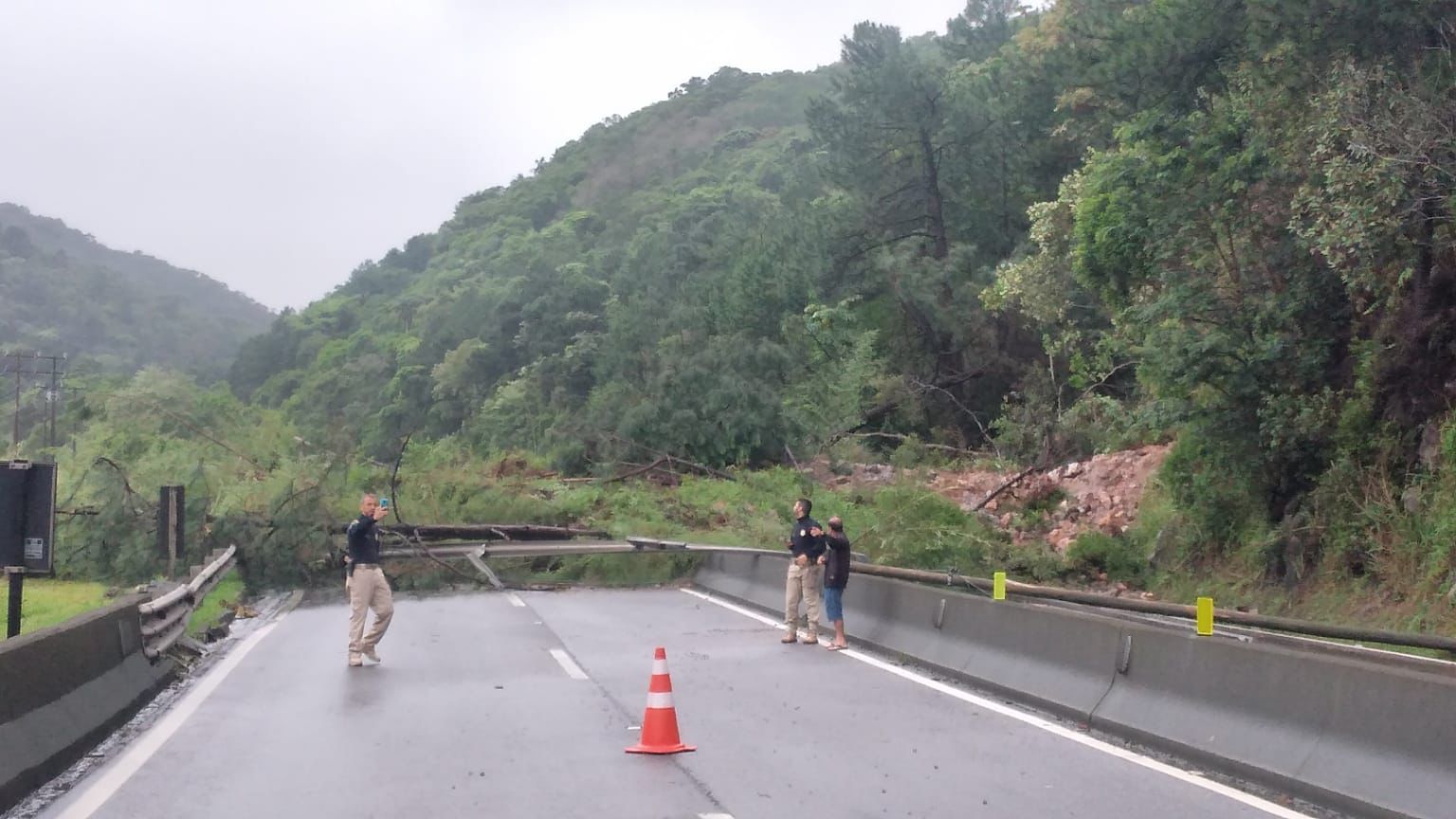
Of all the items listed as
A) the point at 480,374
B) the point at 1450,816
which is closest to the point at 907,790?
the point at 1450,816

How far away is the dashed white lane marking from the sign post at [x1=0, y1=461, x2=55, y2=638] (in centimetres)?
491

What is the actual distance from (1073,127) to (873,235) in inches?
533

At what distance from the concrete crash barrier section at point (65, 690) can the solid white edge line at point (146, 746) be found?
296 millimetres

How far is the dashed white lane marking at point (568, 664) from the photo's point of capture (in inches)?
538

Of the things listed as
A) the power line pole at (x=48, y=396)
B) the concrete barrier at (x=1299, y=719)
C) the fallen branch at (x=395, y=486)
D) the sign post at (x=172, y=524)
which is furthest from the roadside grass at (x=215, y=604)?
the power line pole at (x=48, y=396)

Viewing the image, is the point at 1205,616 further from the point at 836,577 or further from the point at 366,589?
the point at 366,589

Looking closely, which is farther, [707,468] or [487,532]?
[707,468]

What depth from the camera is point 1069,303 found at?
33562 millimetres

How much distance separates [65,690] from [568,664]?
5.68 metres

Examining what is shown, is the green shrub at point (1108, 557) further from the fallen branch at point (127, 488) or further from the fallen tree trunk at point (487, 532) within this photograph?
the fallen branch at point (127, 488)

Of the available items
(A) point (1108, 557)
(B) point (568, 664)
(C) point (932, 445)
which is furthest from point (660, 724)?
(C) point (932, 445)

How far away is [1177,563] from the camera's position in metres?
24.3

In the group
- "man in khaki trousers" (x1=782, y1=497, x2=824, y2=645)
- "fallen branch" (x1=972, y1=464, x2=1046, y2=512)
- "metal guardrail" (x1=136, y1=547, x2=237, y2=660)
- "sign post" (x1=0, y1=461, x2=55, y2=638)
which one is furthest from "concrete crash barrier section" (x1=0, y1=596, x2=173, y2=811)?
"fallen branch" (x1=972, y1=464, x2=1046, y2=512)

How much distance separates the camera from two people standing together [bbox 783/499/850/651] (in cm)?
1596
